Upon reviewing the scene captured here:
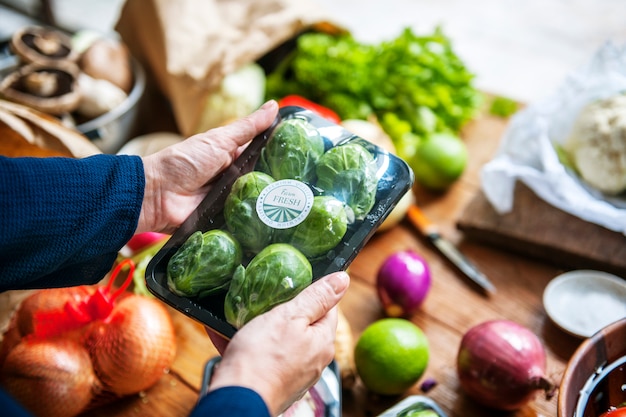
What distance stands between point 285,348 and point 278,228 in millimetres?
149

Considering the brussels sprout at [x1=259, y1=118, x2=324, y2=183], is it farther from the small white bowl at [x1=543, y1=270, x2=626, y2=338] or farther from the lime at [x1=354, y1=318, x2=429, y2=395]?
the small white bowl at [x1=543, y1=270, x2=626, y2=338]

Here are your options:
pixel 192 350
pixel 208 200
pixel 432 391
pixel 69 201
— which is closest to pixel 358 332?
pixel 432 391

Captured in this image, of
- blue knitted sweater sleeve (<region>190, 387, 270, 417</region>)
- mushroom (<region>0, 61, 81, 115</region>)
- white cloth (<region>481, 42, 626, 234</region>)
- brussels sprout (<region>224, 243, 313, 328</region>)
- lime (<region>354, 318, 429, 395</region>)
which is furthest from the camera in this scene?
mushroom (<region>0, 61, 81, 115</region>)

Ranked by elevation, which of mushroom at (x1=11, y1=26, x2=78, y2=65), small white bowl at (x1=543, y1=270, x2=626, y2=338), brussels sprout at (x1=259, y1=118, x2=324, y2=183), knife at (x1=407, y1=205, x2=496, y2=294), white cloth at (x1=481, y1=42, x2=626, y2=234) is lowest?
knife at (x1=407, y1=205, x2=496, y2=294)

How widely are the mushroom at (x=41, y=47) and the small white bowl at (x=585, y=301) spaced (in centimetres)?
117

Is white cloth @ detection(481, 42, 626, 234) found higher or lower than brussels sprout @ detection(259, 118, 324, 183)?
lower

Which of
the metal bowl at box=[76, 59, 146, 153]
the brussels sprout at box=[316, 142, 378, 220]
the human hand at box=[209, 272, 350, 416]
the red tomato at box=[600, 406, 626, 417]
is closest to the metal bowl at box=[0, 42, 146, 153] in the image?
the metal bowl at box=[76, 59, 146, 153]

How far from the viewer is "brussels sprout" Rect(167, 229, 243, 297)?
2.17 feet

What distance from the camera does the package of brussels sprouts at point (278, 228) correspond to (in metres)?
0.65

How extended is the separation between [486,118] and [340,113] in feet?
1.23

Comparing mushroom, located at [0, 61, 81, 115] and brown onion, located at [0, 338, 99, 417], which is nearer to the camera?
brown onion, located at [0, 338, 99, 417]

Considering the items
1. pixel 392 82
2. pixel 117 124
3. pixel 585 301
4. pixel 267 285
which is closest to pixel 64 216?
pixel 267 285

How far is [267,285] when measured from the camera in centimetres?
63

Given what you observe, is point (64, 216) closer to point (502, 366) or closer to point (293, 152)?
point (293, 152)
